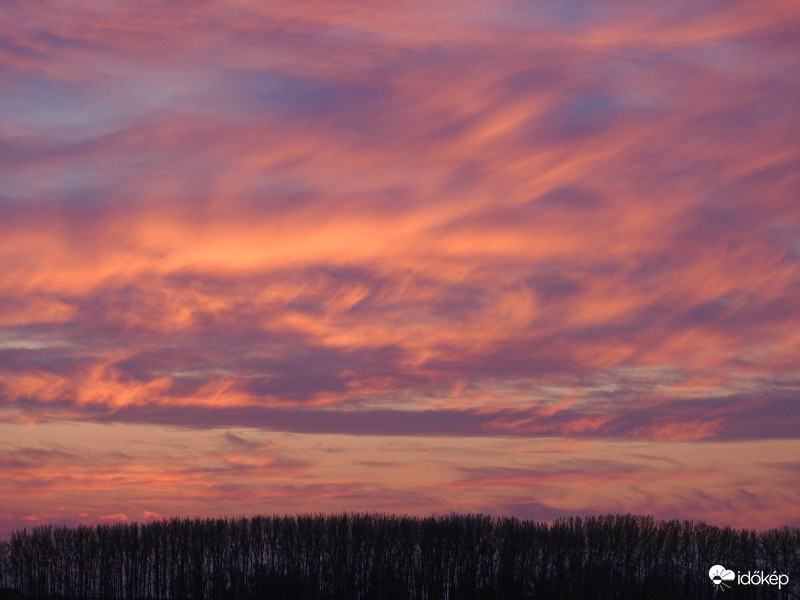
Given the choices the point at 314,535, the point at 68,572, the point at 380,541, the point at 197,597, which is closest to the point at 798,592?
the point at 380,541

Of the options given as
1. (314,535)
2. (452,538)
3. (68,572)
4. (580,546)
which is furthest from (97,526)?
(580,546)

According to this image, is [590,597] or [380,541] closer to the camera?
[590,597]

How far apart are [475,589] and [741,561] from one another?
1715 inches

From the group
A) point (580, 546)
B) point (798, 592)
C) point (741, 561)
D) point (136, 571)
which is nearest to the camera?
point (798, 592)

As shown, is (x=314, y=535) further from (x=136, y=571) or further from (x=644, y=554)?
(x=644, y=554)

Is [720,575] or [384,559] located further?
[384,559]

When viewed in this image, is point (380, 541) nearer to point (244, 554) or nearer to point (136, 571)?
point (244, 554)

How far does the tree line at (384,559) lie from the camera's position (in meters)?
164

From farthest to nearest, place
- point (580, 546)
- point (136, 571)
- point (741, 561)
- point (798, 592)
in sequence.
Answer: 1. point (136, 571)
2. point (580, 546)
3. point (741, 561)
4. point (798, 592)

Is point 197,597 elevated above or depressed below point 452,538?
below

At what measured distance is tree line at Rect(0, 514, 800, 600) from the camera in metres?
164

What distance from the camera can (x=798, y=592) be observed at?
14562 centimetres

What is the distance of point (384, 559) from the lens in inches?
7013

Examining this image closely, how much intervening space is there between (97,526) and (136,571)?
43.1ft
